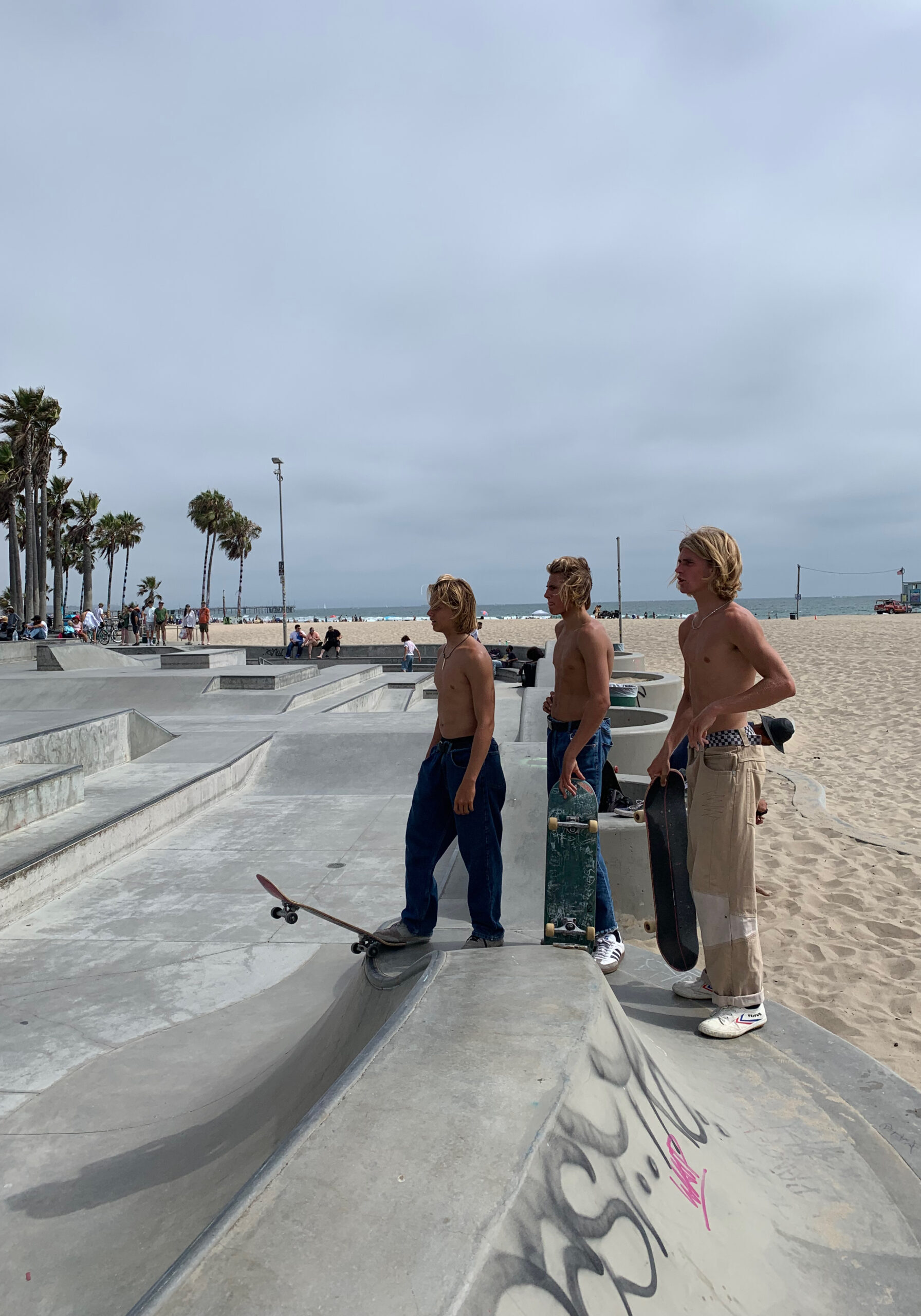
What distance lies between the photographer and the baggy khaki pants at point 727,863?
293 cm

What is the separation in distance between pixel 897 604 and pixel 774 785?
7004 cm

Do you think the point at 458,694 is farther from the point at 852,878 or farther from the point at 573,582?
the point at 852,878

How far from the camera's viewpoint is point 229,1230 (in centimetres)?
137

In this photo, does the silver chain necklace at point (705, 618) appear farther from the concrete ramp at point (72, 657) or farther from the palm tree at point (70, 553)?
the palm tree at point (70, 553)

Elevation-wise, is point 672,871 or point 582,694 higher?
point 582,694

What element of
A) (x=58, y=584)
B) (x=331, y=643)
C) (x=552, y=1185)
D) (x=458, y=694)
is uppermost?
(x=58, y=584)

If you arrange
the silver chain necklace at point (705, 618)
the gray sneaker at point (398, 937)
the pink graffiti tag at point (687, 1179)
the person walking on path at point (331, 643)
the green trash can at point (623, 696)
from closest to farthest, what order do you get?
1. the pink graffiti tag at point (687, 1179)
2. the silver chain necklace at point (705, 618)
3. the gray sneaker at point (398, 937)
4. the green trash can at point (623, 696)
5. the person walking on path at point (331, 643)

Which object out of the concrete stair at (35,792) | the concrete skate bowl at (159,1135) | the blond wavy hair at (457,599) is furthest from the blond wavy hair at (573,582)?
the concrete stair at (35,792)

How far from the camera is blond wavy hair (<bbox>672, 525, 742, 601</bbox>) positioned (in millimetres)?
3021

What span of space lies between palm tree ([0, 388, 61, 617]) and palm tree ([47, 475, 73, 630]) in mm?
1916

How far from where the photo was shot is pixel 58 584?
41.0 metres

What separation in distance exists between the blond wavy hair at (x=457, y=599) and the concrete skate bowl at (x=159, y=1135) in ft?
4.28

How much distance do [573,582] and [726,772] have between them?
3.46ft

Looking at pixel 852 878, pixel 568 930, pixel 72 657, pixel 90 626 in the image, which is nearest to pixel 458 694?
pixel 568 930
